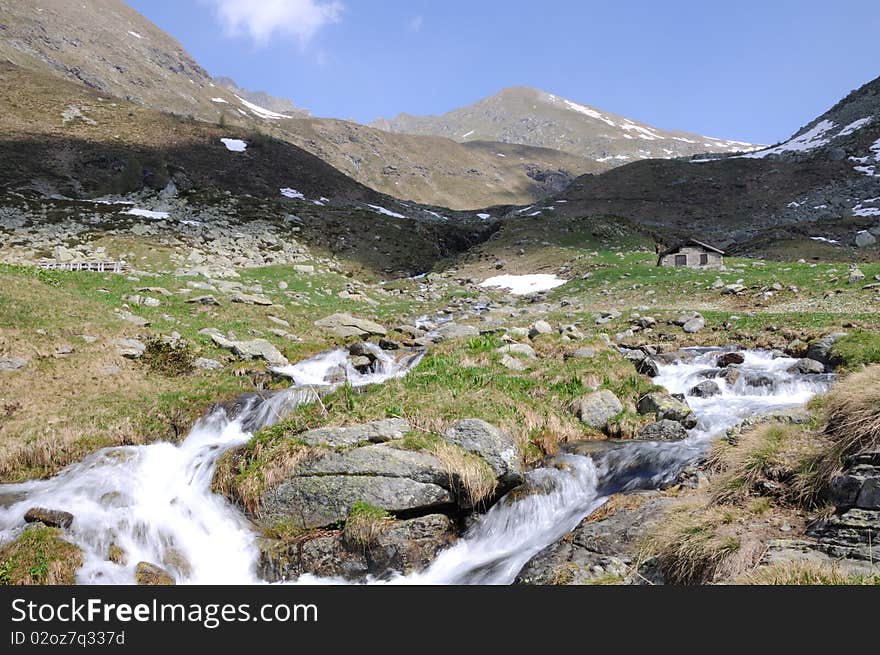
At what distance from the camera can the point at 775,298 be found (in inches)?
971

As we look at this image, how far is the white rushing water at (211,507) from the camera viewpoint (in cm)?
810

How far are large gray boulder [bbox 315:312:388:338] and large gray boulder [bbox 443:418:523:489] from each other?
38.6 ft

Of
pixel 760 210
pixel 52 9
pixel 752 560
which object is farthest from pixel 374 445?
pixel 52 9

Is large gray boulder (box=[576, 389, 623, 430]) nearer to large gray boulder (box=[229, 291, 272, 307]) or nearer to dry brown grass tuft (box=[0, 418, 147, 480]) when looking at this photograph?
dry brown grass tuft (box=[0, 418, 147, 480])

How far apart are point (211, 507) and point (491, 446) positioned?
527 cm

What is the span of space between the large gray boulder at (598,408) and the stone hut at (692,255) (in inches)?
1174

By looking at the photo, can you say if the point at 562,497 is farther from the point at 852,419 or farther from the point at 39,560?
the point at 39,560

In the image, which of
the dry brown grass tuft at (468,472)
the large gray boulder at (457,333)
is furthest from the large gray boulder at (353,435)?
the large gray boulder at (457,333)

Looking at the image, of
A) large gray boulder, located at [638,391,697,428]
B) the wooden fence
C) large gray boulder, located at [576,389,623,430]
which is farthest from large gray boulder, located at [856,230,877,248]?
the wooden fence

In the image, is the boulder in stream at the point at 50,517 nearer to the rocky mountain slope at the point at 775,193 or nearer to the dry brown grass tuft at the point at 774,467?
the dry brown grass tuft at the point at 774,467

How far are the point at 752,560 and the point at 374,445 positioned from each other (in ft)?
19.7

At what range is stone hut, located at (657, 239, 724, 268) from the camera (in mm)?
39000

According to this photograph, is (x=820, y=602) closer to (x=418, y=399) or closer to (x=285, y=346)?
(x=418, y=399)

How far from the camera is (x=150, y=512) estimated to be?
357 inches
